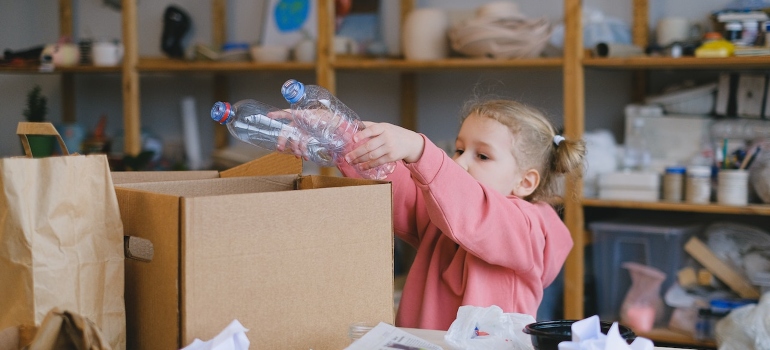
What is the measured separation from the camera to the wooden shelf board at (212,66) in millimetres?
3127

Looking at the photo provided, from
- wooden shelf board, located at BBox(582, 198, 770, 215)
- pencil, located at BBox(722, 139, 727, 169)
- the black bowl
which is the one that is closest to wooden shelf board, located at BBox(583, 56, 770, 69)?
pencil, located at BBox(722, 139, 727, 169)

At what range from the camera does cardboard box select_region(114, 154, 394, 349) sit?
33.6 inches

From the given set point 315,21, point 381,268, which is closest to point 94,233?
point 381,268

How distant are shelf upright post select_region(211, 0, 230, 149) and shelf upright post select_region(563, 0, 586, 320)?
175 cm

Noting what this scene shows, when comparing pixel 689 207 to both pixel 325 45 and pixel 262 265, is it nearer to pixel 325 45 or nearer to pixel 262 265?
pixel 325 45

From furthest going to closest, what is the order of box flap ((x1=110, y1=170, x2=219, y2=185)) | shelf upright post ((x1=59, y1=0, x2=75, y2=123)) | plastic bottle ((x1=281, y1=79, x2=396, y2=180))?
shelf upright post ((x1=59, y1=0, x2=75, y2=123)), box flap ((x1=110, y1=170, x2=219, y2=185)), plastic bottle ((x1=281, y1=79, x2=396, y2=180))

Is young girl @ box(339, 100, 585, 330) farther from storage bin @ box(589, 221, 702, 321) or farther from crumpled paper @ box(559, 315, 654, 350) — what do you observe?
storage bin @ box(589, 221, 702, 321)

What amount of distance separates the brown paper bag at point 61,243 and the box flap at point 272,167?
0.36 meters

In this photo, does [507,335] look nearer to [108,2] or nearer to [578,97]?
[578,97]

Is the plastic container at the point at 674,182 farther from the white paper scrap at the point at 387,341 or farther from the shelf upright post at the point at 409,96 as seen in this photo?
the white paper scrap at the point at 387,341

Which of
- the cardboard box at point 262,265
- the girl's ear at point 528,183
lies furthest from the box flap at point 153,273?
the girl's ear at point 528,183

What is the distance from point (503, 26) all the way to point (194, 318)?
2105mm

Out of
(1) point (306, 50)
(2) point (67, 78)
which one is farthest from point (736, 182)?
(2) point (67, 78)

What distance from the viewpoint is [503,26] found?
108 inches
